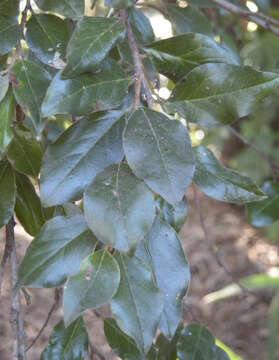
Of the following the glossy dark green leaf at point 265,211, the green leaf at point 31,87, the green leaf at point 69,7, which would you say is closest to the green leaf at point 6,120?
the green leaf at point 31,87

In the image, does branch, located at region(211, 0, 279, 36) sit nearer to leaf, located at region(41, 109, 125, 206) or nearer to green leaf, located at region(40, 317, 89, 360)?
leaf, located at region(41, 109, 125, 206)

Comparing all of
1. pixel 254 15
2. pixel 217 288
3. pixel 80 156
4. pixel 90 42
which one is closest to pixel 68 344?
pixel 80 156

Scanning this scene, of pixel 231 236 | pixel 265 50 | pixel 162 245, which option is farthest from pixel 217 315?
pixel 162 245

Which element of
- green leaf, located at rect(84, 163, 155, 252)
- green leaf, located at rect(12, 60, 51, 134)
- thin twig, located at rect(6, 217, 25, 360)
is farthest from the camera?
thin twig, located at rect(6, 217, 25, 360)

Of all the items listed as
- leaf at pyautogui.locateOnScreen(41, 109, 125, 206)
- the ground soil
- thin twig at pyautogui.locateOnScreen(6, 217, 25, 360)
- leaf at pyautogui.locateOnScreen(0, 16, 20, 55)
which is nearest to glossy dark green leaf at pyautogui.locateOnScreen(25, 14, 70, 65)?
leaf at pyautogui.locateOnScreen(0, 16, 20, 55)

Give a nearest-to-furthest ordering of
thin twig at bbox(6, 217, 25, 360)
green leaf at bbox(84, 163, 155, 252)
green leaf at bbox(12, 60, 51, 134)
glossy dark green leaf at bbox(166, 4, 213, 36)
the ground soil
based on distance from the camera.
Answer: green leaf at bbox(84, 163, 155, 252)
green leaf at bbox(12, 60, 51, 134)
thin twig at bbox(6, 217, 25, 360)
glossy dark green leaf at bbox(166, 4, 213, 36)
the ground soil

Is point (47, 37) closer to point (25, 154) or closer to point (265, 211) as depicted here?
point (25, 154)

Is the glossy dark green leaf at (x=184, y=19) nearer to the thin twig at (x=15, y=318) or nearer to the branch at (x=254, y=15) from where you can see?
the branch at (x=254, y=15)
